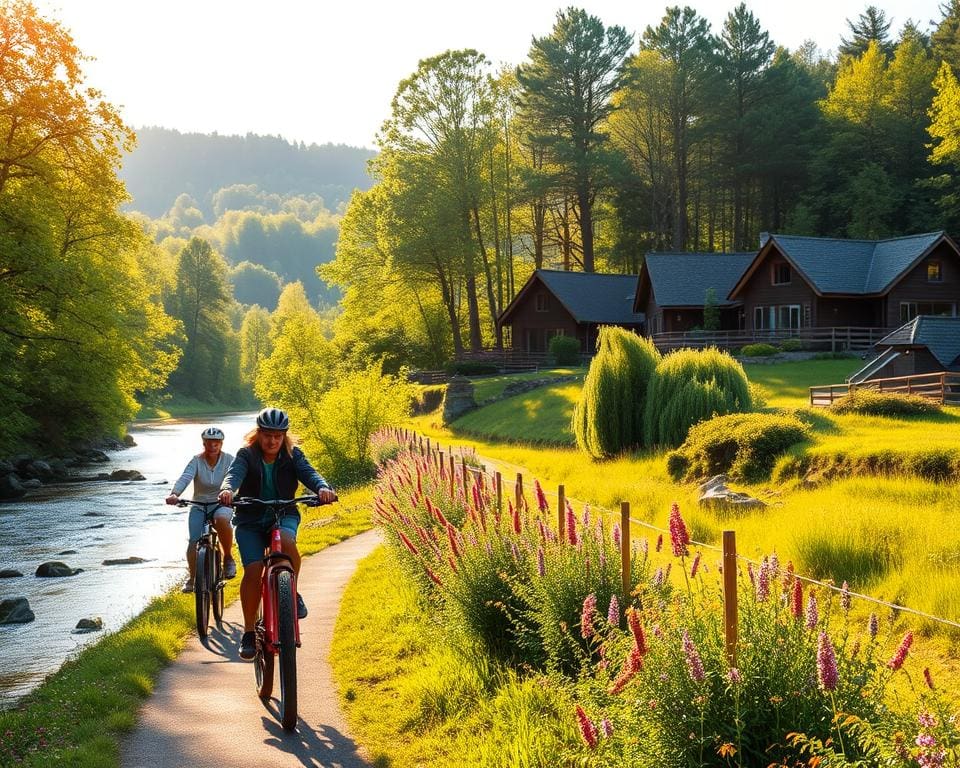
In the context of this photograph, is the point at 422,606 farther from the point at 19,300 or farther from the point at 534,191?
the point at 534,191

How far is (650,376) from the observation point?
998 inches

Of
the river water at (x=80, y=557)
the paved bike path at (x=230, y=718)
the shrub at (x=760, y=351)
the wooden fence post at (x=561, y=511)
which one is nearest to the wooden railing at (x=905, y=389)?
the shrub at (x=760, y=351)

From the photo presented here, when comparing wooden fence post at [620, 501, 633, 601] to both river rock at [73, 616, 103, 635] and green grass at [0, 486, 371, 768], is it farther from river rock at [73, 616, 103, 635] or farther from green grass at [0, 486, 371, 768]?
river rock at [73, 616, 103, 635]

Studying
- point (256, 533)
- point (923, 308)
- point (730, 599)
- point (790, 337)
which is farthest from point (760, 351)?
point (730, 599)

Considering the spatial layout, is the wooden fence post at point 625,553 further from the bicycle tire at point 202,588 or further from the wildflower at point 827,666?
the bicycle tire at point 202,588

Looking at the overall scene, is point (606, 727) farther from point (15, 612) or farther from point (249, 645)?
point (15, 612)

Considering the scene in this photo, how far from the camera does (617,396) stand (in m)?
25.3

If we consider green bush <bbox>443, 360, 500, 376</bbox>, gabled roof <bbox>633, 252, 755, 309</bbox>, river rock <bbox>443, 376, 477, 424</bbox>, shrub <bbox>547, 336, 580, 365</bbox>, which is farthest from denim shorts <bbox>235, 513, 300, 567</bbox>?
shrub <bbox>547, 336, 580, 365</bbox>

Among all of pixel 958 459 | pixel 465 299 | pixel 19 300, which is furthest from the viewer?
pixel 465 299

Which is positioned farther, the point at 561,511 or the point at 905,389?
the point at 905,389

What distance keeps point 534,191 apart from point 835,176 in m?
20.5

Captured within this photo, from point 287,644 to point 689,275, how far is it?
171 ft

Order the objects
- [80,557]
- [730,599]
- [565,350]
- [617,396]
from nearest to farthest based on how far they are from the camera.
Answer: [730,599]
[80,557]
[617,396]
[565,350]

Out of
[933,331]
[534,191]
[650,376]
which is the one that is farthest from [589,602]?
[534,191]
